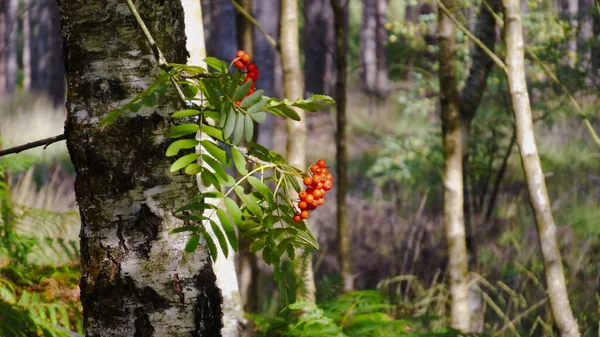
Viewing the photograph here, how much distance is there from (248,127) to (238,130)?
0.02 m

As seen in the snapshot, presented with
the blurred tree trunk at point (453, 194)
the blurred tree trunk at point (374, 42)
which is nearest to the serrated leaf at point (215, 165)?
the blurred tree trunk at point (453, 194)

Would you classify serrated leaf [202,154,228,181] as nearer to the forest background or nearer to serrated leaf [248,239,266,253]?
serrated leaf [248,239,266,253]

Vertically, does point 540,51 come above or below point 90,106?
above

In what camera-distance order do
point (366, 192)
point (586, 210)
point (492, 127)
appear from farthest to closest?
point (366, 192) < point (586, 210) < point (492, 127)

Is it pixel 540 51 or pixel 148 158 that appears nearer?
pixel 148 158

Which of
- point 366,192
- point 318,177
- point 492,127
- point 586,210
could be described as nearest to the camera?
point 318,177

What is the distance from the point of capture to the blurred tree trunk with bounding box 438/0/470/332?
3922mm

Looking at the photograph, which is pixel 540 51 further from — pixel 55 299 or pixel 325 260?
pixel 55 299

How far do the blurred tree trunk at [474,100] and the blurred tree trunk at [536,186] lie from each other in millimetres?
1959

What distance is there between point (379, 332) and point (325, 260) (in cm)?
552

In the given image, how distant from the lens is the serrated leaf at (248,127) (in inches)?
50.2

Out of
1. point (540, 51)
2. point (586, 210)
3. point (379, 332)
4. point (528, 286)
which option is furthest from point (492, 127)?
point (379, 332)

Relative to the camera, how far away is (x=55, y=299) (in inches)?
120

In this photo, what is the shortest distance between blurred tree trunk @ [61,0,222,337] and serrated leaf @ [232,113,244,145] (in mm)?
186
